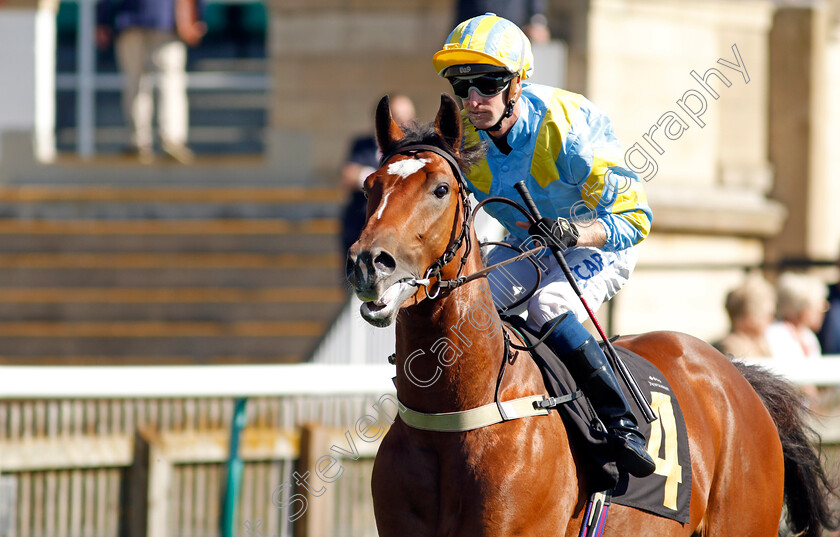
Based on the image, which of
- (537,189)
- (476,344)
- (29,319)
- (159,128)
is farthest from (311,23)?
(476,344)

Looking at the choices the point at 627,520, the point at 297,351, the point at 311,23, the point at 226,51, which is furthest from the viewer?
the point at 226,51

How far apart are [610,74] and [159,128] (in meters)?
4.16

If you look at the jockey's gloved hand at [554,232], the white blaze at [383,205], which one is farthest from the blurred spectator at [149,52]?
the white blaze at [383,205]

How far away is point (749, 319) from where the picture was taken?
645cm

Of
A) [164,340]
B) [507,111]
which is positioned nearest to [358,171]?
[164,340]

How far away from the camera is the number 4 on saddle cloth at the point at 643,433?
354cm

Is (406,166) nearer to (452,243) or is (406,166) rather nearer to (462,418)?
(452,243)

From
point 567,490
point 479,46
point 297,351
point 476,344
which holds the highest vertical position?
point 479,46

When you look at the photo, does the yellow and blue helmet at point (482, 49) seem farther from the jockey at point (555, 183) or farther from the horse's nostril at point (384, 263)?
the horse's nostril at point (384, 263)

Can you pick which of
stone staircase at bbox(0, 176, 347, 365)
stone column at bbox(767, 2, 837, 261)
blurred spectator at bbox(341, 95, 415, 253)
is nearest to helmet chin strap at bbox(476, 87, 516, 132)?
blurred spectator at bbox(341, 95, 415, 253)

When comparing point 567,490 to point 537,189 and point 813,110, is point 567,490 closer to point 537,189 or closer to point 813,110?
point 537,189

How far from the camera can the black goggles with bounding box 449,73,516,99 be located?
3531mm

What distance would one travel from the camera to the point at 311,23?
32.4 feet

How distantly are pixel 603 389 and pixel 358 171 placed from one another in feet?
13.3
